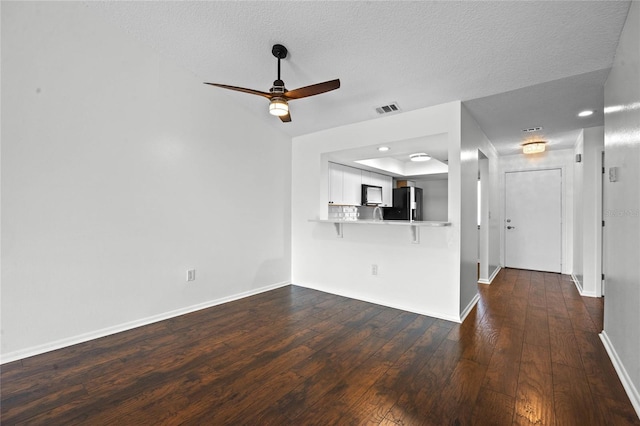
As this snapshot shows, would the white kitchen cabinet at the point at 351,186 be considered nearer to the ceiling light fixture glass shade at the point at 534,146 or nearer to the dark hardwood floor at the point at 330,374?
the dark hardwood floor at the point at 330,374

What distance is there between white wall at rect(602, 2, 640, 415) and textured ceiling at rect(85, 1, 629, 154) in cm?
28

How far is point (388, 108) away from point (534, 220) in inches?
172

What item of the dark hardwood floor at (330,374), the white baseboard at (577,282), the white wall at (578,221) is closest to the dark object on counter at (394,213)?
the white wall at (578,221)

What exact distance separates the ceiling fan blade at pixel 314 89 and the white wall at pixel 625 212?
1.96 metres

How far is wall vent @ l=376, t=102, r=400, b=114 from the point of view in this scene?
11.5 feet

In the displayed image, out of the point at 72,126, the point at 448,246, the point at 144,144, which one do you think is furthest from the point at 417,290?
the point at 72,126

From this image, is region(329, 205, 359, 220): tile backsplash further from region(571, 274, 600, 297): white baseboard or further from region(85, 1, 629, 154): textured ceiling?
region(571, 274, 600, 297): white baseboard

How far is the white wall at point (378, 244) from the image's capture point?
3297mm

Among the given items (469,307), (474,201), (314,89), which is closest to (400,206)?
(474,201)

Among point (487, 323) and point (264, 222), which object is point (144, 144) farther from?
point (487, 323)

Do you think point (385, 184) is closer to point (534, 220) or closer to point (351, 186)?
point (351, 186)

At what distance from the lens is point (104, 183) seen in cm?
288

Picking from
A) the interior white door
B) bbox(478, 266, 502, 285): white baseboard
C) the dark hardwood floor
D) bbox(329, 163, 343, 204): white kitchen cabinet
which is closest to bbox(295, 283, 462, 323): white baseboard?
the dark hardwood floor

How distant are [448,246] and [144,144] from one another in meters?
3.61
